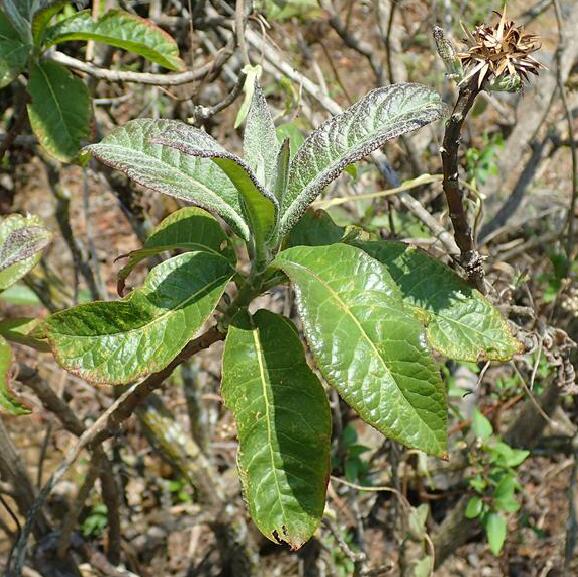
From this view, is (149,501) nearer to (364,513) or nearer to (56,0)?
(364,513)

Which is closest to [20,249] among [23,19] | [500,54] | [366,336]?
[23,19]

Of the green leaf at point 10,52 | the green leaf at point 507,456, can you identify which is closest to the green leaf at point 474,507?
the green leaf at point 507,456

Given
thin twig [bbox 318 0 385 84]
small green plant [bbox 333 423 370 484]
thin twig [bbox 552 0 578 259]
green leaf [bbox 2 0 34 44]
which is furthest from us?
thin twig [bbox 318 0 385 84]

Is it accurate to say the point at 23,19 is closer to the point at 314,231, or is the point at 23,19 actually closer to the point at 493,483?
the point at 314,231

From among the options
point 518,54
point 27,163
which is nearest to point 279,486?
point 518,54

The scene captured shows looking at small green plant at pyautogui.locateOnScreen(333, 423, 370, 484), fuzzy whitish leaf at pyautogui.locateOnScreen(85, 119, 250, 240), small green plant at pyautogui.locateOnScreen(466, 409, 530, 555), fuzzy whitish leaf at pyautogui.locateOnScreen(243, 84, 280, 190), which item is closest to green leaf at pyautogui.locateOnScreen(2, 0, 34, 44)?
fuzzy whitish leaf at pyautogui.locateOnScreen(85, 119, 250, 240)

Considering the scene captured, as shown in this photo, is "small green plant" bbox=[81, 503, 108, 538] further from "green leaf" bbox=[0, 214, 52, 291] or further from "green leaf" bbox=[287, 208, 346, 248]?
"green leaf" bbox=[287, 208, 346, 248]
